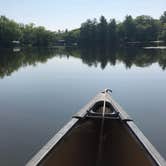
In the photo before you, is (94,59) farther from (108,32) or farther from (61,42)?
(61,42)

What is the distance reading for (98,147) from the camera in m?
4.96

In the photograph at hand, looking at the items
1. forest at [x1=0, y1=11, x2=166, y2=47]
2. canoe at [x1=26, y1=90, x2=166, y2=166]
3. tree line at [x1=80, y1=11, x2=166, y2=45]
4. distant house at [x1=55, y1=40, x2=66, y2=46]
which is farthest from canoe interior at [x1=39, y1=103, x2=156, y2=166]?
distant house at [x1=55, y1=40, x2=66, y2=46]

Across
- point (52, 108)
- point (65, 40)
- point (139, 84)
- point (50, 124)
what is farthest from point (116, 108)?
point (65, 40)

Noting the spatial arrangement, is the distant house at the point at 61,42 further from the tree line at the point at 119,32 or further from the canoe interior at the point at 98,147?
the canoe interior at the point at 98,147

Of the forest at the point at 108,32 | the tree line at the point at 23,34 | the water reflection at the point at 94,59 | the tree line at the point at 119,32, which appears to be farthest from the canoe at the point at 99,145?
the tree line at the point at 119,32

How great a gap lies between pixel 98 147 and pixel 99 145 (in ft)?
0.48

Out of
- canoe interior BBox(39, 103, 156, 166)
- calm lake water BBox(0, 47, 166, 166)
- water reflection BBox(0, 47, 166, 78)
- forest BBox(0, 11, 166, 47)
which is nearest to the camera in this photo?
canoe interior BBox(39, 103, 156, 166)

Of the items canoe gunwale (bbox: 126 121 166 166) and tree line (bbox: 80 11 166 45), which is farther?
tree line (bbox: 80 11 166 45)

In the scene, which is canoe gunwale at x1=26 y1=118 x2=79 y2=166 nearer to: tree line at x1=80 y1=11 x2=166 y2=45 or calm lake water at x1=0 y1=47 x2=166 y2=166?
calm lake water at x1=0 y1=47 x2=166 y2=166

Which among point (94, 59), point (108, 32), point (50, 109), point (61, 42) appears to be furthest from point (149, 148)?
point (61, 42)

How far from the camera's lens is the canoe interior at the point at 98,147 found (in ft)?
14.5

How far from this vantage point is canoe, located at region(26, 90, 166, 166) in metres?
4.23

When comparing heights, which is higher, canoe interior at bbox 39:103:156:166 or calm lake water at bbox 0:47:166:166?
canoe interior at bbox 39:103:156:166

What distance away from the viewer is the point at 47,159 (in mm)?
4074
